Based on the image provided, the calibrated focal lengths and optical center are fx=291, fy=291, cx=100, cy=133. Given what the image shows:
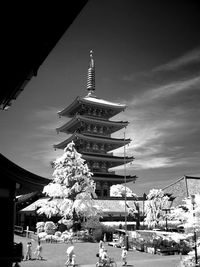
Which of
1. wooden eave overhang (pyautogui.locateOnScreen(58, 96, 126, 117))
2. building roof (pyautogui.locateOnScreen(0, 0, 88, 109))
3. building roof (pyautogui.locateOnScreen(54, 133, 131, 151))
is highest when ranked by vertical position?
wooden eave overhang (pyautogui.locateOnScreen(58, 96, 126, 117))

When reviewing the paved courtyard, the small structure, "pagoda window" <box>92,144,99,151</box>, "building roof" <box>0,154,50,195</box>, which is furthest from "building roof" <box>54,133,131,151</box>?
the small structure

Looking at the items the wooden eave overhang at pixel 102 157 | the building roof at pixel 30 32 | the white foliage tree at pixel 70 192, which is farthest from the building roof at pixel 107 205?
the building roof at pixel 30 32

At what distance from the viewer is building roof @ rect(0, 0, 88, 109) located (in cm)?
369

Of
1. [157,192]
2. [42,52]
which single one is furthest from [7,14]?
[157,192]

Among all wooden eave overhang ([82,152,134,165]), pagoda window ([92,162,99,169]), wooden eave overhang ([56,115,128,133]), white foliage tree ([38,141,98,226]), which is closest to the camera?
white foliage tree ([38,141,98,226])

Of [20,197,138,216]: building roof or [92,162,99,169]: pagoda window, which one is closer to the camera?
[20,197,138,216]: building roof

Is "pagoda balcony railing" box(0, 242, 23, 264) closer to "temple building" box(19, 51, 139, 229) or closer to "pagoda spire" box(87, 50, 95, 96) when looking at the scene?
"temple building" box(19, 51, 139, 229)

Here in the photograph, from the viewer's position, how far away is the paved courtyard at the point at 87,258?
68.6 ft

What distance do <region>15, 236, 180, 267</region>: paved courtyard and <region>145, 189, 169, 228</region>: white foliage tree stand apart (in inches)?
567

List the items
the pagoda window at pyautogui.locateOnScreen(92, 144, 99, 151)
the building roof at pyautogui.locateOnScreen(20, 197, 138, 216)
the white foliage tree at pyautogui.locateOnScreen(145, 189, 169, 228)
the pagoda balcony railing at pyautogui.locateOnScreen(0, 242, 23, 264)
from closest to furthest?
the pagoda balcony railing at pyautogui.locateOnScreen(0, 242, 23, 264) < the building roof at pyautogui.locateOnScreen(20, 197, 138, 216) < the white foliage tree at pyautogui.locateOnScreen(145, 189, 169, 228) < the pagoda window at pyautogui.locateOnScreen(92, 144, 99, 151)

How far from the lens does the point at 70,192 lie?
36.6 metres

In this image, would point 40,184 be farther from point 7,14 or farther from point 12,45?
point 7,14

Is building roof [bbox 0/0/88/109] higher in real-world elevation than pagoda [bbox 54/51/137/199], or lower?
lower

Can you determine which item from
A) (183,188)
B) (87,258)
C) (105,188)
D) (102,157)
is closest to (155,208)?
(183,188)
